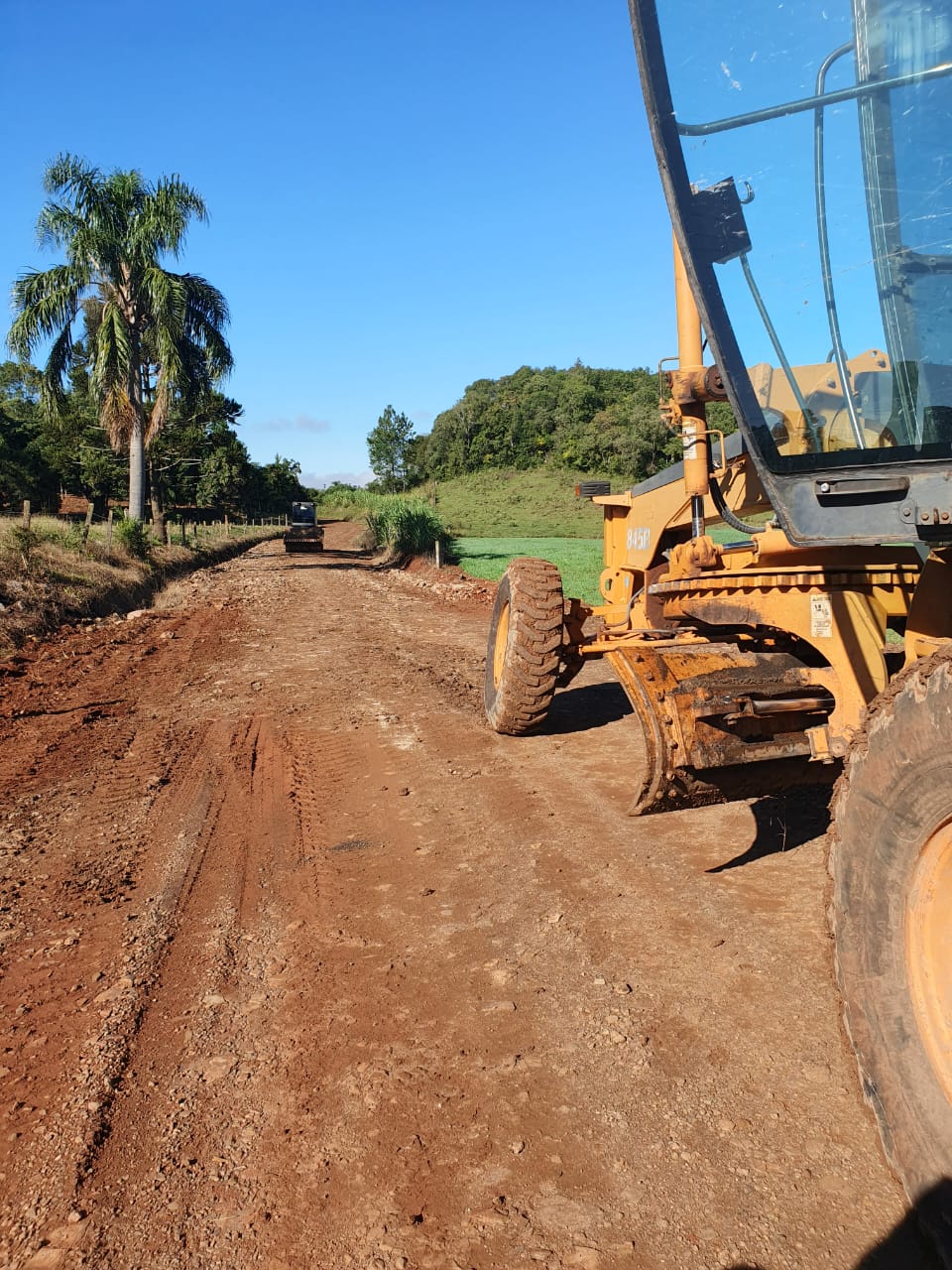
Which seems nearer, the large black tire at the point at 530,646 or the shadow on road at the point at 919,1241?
the shadow on road at the point at 919,1241

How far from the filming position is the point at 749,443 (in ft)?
9.18

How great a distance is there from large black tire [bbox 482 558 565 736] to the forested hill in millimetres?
40151

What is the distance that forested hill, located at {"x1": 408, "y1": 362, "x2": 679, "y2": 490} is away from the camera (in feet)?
180

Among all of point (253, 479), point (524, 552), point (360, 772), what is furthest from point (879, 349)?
point (253, 479)

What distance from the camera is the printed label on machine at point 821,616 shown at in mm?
3758

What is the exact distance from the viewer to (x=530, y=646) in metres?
6.57

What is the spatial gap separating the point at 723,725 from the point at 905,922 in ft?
6.07

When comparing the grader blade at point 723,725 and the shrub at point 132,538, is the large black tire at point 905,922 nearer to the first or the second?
the grader blade at point 723,725

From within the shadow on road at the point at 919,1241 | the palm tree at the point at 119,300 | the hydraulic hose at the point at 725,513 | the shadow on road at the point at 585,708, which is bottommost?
the shadow on road at the point at 585,708

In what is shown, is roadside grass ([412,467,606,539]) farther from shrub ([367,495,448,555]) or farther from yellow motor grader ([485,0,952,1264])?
yellow motor grader ([485,0,952,1264])

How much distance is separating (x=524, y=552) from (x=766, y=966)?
29.3m

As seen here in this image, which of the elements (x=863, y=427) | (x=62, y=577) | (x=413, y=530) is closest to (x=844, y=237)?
(x=863, y=427)

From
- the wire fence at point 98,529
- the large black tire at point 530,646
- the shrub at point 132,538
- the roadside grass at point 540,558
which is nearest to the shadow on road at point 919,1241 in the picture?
the large black tire at point 530,646

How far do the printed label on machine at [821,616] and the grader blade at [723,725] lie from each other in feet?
0.59
